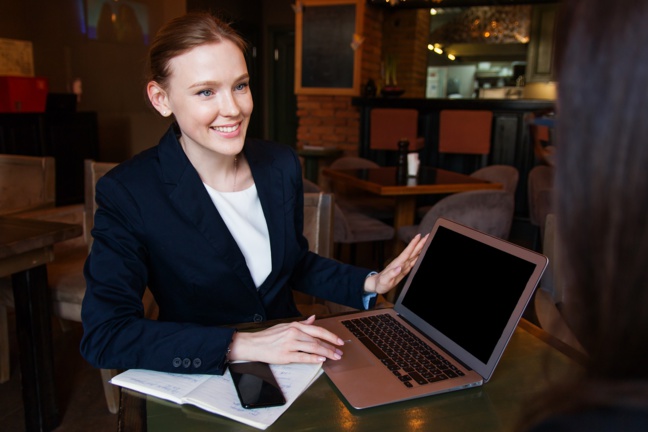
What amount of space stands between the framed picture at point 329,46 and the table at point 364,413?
4.90 metres

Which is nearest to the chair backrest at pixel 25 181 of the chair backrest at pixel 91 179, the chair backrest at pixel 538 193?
the chair backrest at pixel 91 179

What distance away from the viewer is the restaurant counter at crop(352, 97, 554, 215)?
480 cm

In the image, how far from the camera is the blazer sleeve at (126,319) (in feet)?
3.10

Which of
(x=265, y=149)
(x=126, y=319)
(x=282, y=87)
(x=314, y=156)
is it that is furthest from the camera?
(x=282, y=87)

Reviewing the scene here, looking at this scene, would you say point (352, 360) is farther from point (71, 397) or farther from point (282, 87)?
point (282, 87)

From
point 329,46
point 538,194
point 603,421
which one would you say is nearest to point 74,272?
point 603,421

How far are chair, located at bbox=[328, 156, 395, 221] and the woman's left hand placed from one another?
8.04 feet

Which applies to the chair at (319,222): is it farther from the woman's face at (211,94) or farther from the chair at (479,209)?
the chair at (479,209)

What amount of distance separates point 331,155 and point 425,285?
442 cm

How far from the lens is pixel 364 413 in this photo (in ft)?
2.65

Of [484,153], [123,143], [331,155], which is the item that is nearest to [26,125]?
[123,143]

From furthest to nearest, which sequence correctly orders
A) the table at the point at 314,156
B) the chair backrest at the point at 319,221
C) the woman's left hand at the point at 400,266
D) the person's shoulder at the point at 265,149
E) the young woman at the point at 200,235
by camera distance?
the table at the point at 314,156
the chair backrest at the point at 319,221
the person's shoulder at the point at 265,149
the woman's left hand at the point at 400,266
the young woman at the point at 200,235

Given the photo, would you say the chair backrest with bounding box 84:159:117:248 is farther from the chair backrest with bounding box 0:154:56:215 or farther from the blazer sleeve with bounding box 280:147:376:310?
the blazer sleeve with bounding box 280:147:376:310

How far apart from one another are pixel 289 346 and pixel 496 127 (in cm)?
446
